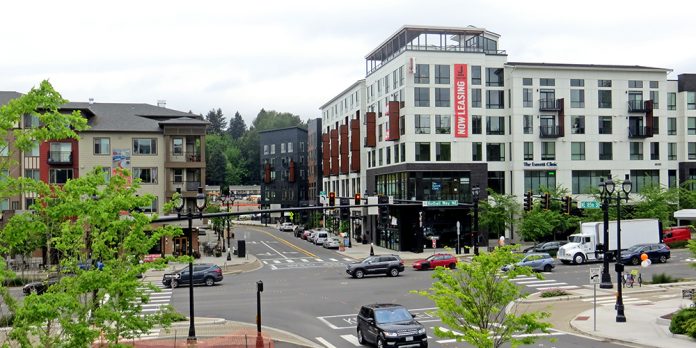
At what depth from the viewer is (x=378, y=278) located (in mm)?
50625

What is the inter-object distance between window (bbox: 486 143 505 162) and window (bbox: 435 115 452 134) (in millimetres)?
5111

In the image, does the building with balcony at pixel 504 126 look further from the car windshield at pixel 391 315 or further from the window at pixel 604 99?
the car windshield at pixel 391 315

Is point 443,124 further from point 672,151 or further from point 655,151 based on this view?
point 672,151

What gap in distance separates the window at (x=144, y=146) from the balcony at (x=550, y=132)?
41.4 m

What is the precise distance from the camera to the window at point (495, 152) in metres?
76.7

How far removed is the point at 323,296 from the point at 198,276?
10.4 m

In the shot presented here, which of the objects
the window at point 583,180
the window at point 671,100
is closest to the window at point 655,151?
the window at point 671,100

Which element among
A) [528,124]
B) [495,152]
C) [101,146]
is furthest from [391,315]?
[528,124]

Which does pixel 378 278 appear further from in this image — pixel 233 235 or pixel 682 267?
pixel 233 235

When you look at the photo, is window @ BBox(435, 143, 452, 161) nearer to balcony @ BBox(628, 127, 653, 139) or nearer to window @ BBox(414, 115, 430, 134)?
window @ BBox(414, 115, 430, 134)

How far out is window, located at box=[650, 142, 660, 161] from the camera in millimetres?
80375

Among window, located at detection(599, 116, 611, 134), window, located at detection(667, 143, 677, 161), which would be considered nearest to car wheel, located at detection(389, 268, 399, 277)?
window, located at detection(599, 116, 611, 134)

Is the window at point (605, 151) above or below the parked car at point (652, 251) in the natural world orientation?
above

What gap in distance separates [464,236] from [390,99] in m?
17.8
